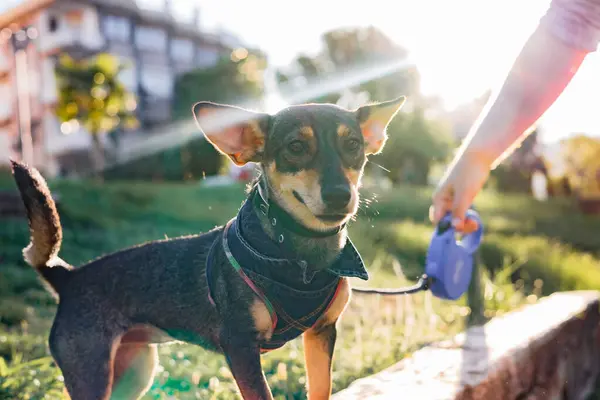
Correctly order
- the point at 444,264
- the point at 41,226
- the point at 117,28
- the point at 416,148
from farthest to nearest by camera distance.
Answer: the point at 117,28, the point at 416,148, the point at 444,264, the point at 41,226

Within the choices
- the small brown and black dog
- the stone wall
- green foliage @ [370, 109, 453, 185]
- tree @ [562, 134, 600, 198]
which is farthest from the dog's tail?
green foliage @ [370, 109, 453, 185]

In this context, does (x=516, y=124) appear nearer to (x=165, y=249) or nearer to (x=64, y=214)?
(x=165, y=249)

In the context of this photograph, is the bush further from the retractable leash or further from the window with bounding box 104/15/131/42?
the retractable leash

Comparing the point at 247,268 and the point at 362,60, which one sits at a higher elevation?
the point at 362,60

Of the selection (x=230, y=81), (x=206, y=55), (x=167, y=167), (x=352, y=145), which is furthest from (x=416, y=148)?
(x=352, y=145)

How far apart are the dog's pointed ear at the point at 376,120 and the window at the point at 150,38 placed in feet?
121

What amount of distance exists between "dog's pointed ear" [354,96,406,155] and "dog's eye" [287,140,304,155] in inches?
14.2

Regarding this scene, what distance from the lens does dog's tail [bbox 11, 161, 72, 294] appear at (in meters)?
2.49

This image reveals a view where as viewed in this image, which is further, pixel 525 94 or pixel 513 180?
pixel 513 180

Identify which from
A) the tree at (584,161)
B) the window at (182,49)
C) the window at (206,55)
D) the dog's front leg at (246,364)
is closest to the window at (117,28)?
the window at (182,49)

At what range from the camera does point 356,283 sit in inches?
233

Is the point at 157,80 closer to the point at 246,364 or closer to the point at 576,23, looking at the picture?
the point at 576,23

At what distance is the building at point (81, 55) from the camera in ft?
109

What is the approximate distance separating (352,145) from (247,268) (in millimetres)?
635
